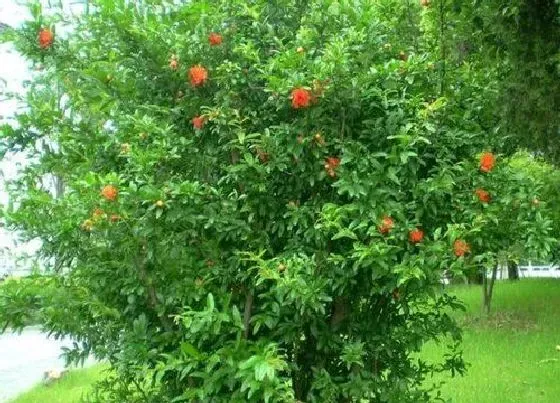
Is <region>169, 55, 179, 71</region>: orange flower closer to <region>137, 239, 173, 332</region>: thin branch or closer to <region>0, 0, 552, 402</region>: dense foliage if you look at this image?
<region>0, 0, 552, 402</region>: dense foliage

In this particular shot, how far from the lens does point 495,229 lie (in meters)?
2.93

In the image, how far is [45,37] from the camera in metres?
2.98

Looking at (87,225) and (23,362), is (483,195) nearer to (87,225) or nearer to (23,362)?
(87,225)

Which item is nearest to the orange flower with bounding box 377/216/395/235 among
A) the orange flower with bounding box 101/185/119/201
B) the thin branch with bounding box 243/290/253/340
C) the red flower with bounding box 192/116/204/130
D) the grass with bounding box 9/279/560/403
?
the thin branch with bounding box 243/290/253/340

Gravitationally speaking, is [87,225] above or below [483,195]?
below

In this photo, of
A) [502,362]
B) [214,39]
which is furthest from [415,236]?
[502,362]

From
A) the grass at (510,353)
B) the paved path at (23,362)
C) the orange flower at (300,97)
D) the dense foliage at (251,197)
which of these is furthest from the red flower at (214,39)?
the paved path at (23,362)

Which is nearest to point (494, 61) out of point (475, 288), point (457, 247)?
point (457, 247)

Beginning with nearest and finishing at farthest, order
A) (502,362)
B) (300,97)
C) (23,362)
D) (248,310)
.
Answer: (300,97)
(248,310)
(502,362)
(23,362)

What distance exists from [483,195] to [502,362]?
5.38 m

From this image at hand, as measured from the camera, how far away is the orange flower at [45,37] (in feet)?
9.77

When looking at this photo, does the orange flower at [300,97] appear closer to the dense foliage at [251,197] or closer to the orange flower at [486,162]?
the dense foliage at [251,197]

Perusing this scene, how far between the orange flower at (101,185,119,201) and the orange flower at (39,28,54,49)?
2.55 ft

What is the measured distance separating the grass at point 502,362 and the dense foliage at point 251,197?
1039 mm
